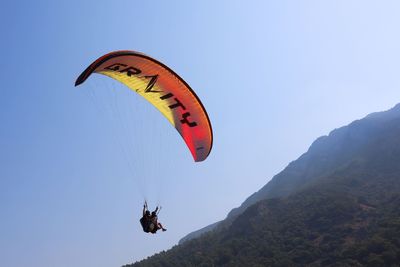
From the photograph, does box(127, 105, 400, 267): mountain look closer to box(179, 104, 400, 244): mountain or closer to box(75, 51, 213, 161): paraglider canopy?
box(179, 104, 400, 244): mountain

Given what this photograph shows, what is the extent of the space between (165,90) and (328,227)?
48622 millimetres

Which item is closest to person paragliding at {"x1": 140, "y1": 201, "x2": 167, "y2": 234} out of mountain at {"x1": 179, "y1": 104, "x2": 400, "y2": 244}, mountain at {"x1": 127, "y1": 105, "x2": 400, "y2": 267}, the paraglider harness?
the paraglider harness

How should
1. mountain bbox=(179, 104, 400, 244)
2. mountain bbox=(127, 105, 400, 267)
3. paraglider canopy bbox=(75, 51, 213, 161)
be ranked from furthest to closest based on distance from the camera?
mountain bbox=(179, 104, 400, 244) → mountain bbox=(127, 105, 400, 267) → paraglider canopy bbox=(75, 51, 213, 161)

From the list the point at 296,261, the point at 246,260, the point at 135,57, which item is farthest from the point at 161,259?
the point at 135,57

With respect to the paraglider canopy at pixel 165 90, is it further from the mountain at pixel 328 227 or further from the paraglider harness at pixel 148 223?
the mountain at pixel 328 227

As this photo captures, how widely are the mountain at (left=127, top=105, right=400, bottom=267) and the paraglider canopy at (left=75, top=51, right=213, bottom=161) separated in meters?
32.4

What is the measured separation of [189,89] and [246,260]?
143ft

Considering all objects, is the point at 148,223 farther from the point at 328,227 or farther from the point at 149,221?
the point at 328,227

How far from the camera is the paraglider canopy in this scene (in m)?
15.3

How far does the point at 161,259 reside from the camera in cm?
6800

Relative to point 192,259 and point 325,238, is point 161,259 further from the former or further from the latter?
point 325,238

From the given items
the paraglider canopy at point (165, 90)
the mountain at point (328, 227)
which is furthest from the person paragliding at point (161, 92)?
the mountain at point (328, 227)

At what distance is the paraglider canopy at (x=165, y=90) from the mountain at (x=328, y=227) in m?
32.4

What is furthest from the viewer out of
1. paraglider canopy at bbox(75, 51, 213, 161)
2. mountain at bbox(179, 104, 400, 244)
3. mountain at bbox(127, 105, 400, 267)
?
mountain at bbox(179, 104, 400, 244)
